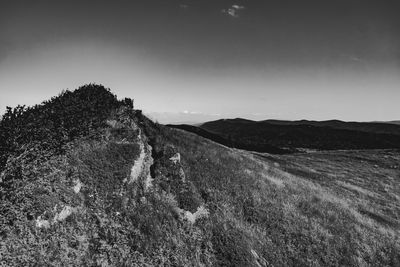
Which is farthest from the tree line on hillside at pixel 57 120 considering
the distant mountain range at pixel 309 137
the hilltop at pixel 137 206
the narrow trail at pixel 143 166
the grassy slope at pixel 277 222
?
the distant mountain range at pixel 309 137

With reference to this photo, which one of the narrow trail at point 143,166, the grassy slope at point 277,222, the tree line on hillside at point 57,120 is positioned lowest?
the grassy slope at point 277,222

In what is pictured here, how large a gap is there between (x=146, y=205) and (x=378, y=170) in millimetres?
35091

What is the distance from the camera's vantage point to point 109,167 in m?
10.5

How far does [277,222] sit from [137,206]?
6.39 meters

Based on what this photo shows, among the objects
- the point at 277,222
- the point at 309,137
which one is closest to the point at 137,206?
the point at 277,222

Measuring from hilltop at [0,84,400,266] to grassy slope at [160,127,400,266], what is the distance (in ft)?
0.19

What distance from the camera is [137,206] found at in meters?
10.1

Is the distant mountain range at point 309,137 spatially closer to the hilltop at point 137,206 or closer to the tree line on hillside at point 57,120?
the hilltop at point 137,206

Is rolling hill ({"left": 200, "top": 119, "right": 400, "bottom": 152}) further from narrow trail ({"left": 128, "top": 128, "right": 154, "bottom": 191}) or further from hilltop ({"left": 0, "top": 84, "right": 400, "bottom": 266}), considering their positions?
narrow trail ({"left": 128, "top": 128, "right": 154, "bottom": 191})

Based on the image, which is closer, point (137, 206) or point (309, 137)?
point (137, 206)

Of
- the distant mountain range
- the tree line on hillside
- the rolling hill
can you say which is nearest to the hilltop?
the tree line on hillside

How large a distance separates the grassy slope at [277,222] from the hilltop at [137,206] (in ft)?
0.19

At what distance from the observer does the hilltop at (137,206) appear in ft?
26.7

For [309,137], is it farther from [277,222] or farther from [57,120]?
[57,120]
